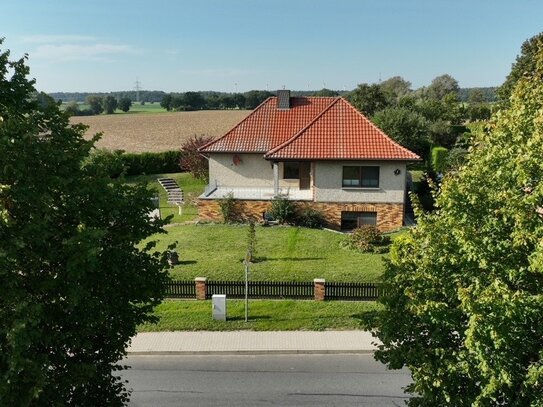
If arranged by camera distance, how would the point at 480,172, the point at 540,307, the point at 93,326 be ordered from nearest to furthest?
1. the point at 540,307
2. the point at 93,326
3. the point at 480,172

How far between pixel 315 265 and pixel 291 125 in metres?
12.8

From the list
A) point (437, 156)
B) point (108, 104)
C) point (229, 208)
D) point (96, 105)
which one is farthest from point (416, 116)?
point (96, 105)

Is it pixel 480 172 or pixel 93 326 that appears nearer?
pixel 93 326

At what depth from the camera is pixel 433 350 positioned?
8617mm

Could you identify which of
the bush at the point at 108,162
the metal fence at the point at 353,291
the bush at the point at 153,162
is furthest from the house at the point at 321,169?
the bush at the point at 108,162

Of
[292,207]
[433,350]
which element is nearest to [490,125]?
[433,350]

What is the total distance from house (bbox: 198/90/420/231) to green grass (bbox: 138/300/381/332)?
952cm

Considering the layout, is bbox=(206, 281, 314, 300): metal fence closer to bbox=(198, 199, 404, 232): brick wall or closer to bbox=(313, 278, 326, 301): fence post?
bbox=(313, 278, 326, 301): fence post

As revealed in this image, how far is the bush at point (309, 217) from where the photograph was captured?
27.2 m

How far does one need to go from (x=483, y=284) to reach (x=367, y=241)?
1548 cm

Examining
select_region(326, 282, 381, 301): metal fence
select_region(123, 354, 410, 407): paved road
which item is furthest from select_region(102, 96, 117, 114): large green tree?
select_region(123, 354, 410, 407): paved road

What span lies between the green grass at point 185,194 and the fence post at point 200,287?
981 cm

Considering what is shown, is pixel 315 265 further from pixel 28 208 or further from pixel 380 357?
pixel 28 208

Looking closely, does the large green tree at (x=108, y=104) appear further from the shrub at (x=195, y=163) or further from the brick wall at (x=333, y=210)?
the brick wall at (x=333, y=210)
